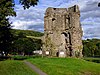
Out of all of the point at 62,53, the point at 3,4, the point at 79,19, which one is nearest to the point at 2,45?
the point at 3,4

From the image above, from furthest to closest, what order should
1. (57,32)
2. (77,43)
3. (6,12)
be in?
(57,32) → (77,43) → (6,12)

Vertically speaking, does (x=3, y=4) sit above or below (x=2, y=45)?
above

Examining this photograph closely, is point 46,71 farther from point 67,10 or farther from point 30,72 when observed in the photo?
point 67,10

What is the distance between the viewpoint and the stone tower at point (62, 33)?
74.9 metres

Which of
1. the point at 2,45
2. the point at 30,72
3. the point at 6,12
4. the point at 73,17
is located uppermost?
the point at 73,17

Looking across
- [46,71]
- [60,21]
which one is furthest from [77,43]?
[46,71]

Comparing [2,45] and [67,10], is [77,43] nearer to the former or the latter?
[67,10]

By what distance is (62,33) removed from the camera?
81000 mm

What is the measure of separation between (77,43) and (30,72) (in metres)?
49.0

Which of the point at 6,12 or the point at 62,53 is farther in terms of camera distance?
the point at 62,53

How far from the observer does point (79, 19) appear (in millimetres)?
76438

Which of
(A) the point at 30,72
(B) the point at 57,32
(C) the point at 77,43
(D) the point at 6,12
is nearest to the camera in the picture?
(A) the point at 30,72

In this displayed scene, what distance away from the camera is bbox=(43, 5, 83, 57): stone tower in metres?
74.9

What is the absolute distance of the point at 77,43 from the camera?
2960 inches
